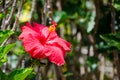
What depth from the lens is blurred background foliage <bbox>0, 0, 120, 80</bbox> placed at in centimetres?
126

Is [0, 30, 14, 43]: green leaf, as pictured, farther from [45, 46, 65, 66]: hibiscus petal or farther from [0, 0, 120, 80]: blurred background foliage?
[45, 46, 65, 66]: hibiscus petal

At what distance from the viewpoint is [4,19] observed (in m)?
1.24

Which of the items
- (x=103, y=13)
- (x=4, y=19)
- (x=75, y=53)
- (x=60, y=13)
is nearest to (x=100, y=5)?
(x=103, y=13)

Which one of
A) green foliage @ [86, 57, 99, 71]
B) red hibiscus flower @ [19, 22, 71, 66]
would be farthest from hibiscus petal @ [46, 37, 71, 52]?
green foliage @ [86, 57, 99, 71]

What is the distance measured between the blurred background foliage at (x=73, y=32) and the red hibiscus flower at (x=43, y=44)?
0.14ft

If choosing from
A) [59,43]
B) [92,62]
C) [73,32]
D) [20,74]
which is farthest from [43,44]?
[73,32]

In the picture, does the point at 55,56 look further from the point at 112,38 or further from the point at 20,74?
the point at 112,38

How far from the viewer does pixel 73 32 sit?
2689 mm

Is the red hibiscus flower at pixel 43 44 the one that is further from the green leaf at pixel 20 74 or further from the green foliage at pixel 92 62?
the green foliage at pixel 92 62

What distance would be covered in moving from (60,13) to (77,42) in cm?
50

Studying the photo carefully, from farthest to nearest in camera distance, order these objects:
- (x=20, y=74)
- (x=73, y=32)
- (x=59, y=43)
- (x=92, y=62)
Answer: (x=73, y=32), (x=92, y=62), (x=59, y=43), (x=20, y=74)

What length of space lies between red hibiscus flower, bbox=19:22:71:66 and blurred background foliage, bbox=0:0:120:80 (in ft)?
0.14

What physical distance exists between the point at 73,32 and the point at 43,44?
1.55m

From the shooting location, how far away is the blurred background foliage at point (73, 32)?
49.5 inches
